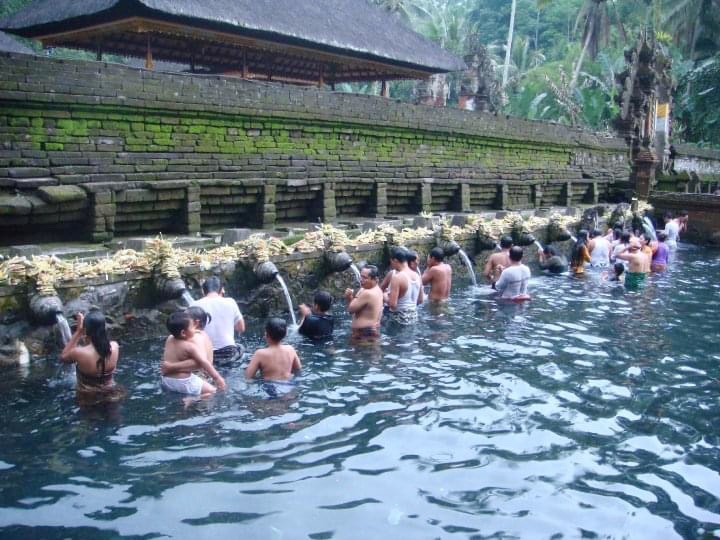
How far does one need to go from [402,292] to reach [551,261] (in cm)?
661

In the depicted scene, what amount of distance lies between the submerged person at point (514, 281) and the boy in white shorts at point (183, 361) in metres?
6.31

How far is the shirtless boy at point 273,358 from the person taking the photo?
7.12 m

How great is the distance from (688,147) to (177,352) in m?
27.0

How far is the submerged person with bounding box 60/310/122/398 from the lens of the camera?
6.38 meters

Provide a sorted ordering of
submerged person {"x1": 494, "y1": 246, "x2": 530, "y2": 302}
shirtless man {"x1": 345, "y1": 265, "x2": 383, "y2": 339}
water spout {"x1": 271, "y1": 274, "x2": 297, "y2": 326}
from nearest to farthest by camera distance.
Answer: shirtless man {"x1": 345, "y1": 265, "x2": 383, "y2": 339}
water spout {"x1": 271, "y1": 274, "x2": 297, "y2": 326}
submerged person {"x1": 494, "y1": 246, "x2": 530, "y2": 302}

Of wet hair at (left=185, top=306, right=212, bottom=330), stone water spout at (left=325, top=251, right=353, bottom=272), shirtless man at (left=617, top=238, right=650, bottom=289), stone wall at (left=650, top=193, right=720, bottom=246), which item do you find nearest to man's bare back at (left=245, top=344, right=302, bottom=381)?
wet hair at (left=185, top=306, right=212, bottom=330)

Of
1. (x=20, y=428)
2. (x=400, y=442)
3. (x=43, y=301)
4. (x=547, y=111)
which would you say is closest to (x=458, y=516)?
(x=400, y=442)

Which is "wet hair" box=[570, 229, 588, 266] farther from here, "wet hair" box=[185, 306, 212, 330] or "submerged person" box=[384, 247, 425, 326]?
"wet hair" box=[185, 306, 212, 330]

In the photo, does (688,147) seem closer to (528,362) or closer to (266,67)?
(266,67)

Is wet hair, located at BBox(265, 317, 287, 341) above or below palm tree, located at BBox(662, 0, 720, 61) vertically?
below

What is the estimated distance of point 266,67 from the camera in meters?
18.8

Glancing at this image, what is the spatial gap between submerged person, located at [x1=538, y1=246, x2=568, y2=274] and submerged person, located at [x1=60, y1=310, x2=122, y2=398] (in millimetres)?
11006

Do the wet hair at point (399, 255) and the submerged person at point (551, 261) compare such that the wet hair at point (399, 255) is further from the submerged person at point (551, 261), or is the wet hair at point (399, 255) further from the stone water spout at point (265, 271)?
the submerged person at point (551, 261)

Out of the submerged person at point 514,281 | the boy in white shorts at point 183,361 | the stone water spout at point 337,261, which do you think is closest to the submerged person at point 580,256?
the submerged person at point 514,281
